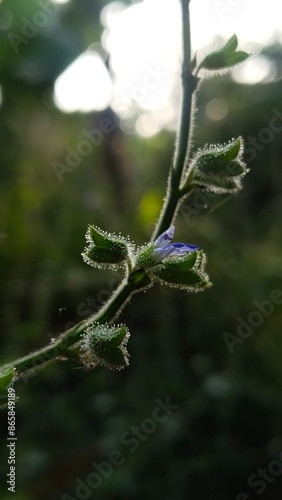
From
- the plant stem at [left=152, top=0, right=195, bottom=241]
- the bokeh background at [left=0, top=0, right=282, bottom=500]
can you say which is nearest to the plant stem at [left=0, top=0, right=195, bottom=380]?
the plant stem at [left=152, top=0, right=195, bottom=241]

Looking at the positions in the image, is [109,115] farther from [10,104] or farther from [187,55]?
[187,55]

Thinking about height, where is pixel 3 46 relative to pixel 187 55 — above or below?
above

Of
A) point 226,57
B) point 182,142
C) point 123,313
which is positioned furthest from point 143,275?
point 123,313

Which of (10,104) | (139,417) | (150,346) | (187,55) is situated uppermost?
(10,104)

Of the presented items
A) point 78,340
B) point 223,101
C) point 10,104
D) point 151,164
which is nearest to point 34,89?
point 10,104

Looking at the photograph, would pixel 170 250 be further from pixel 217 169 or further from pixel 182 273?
pixel 217 169

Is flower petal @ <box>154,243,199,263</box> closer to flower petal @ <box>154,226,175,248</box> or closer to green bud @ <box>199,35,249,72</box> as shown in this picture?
flower petal @ <box>154,226,175,248</box>
